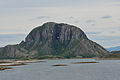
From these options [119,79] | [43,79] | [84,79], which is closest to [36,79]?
[43,79]

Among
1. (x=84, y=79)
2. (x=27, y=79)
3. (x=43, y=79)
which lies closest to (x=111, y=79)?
(x=84, y=79)

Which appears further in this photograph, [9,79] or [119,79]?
[9,79]

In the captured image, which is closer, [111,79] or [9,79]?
[111,79]

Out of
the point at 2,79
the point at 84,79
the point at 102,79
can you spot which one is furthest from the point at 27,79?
the point at 102,79

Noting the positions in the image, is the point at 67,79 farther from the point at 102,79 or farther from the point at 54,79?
the point at 102,79

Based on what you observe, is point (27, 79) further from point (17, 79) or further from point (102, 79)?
point (102, 79)

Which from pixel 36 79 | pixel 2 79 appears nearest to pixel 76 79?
pixel 36 79

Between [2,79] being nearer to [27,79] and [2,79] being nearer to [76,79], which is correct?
[27,79]
